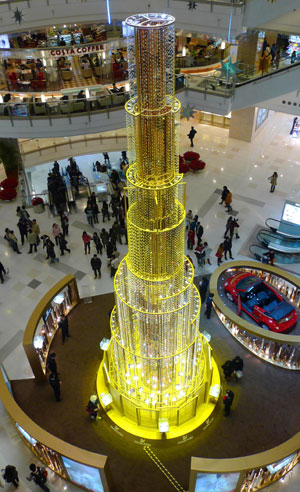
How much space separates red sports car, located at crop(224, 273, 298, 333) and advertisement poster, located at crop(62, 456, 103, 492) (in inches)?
247

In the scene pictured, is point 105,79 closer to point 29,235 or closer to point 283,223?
point 29,235

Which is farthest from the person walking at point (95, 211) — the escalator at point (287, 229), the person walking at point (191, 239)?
the escalator at point (287, 229)

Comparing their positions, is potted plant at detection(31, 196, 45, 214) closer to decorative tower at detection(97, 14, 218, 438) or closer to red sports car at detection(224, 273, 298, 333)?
red sports car at detection(224, 273, 298, 333)

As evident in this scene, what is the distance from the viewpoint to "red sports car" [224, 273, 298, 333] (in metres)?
12.8

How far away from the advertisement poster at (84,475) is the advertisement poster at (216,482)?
209 cm

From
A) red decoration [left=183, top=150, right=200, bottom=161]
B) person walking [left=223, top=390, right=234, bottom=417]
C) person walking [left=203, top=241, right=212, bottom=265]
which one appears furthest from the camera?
red decoration [left=183, top=150, right=200, bottom=161]

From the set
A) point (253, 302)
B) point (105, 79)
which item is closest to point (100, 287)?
point (253, 302)

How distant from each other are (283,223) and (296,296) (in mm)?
3276

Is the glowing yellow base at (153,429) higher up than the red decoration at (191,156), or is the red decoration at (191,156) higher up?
the red decoration at (191,156)

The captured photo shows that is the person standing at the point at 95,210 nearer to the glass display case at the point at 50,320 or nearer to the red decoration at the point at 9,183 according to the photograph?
the glass display case at the point at 50,320

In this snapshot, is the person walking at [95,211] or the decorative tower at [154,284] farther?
the person walking at [95,211]

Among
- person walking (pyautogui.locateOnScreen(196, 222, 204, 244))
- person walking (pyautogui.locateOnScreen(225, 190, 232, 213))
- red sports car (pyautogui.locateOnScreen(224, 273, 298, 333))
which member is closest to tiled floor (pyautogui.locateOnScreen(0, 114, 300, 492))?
person walking (pyautogui.locateOnScreen(225, 190, 232, 213))

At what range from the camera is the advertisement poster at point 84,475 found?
9.10 m

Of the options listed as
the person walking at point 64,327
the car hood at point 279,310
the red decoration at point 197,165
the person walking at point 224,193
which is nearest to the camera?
the person walking at point 64,327
